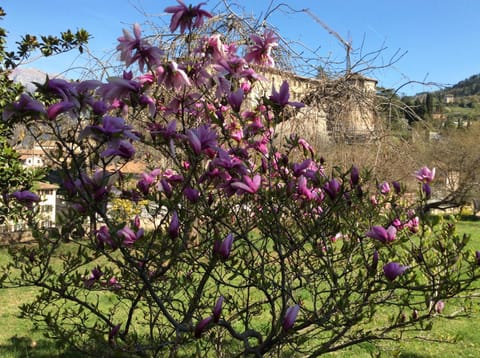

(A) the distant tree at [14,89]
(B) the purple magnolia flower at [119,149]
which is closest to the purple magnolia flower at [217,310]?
(B) the purple magnolia flower at [119,149]

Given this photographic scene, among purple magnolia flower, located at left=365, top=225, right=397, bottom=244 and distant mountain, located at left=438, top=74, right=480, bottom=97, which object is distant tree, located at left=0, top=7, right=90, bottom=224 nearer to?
purple magnolia flower, located at left=365, top=225, right=397, bottom=244

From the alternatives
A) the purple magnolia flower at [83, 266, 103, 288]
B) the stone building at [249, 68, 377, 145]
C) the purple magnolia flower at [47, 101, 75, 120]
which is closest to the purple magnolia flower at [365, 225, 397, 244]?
the purple magnolia flower at [47, 101, 75, 120]

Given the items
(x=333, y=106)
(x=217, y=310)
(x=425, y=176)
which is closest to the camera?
(x=217, y=310)

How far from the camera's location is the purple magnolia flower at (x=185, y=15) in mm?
1564

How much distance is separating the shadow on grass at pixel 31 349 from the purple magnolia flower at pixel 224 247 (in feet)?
8.41

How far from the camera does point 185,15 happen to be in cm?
158

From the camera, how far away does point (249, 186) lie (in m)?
1.48

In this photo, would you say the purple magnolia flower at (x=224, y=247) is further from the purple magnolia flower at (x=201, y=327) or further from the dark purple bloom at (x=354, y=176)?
the dark purple bloom at (x=354, y=176)

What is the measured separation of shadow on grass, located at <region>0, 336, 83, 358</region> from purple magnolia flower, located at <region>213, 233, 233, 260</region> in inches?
101

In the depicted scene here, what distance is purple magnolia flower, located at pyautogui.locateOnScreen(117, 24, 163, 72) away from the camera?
55.6 inches

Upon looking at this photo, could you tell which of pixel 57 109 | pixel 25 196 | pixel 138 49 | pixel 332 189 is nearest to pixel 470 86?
pixel 332 189

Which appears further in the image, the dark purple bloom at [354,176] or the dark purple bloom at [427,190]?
the dark purple bloom at [427,190]

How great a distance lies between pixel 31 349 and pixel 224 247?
119 inches

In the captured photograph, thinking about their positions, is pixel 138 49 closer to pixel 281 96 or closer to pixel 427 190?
pixel 281 96
